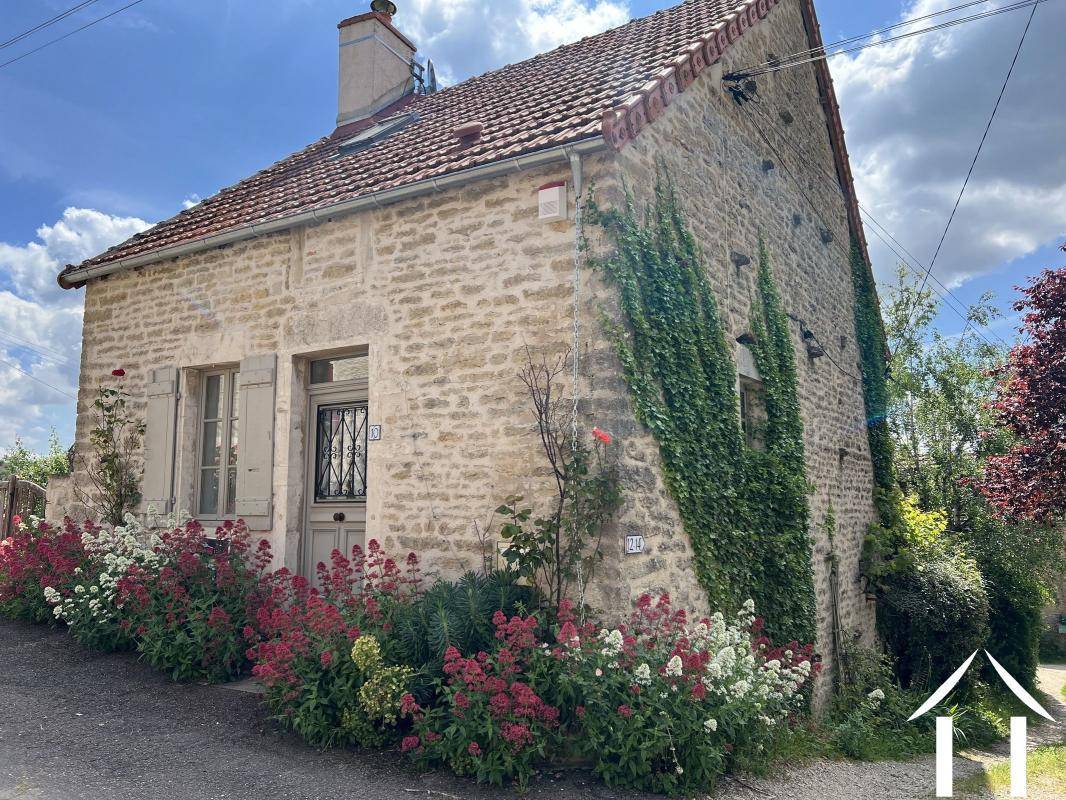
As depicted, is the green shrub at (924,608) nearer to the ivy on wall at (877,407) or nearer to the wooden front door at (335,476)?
the ivy on wall at (877,407)

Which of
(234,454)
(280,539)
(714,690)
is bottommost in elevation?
(714,690)

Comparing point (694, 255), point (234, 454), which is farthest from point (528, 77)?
point (234, 454)

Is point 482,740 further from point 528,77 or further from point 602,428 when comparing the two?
point 528,77

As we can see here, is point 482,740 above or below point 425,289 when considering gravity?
below

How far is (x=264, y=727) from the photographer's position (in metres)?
5.14

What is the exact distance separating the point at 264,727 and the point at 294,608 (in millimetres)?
787

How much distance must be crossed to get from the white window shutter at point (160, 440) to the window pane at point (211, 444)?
288mm

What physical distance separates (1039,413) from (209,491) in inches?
418

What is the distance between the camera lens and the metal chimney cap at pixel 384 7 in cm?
1129

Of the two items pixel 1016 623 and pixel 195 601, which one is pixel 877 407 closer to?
pixel 1016 623

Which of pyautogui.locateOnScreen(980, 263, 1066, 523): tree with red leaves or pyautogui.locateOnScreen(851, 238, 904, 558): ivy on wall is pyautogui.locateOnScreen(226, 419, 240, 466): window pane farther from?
pyautogui.locateOnScreen(980, 263, 1066, 523): tree with red leaves

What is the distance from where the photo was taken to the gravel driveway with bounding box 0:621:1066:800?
4.21 m

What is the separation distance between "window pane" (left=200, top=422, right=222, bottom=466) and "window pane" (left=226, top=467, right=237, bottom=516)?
0.89 feet

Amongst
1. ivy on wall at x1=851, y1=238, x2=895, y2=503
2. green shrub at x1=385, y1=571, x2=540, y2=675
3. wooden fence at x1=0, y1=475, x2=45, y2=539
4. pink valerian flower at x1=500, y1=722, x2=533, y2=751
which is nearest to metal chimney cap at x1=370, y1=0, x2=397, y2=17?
ivy on wall at x1=851, y1=238, x2=895, y2=503
